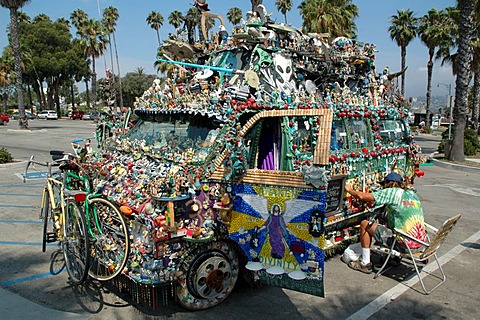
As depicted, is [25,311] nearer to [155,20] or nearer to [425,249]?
[425,249]

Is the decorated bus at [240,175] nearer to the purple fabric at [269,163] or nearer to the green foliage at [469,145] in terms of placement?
the purple fabric at [269,163]

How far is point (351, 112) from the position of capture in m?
6.11

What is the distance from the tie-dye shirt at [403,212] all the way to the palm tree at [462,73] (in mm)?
14434

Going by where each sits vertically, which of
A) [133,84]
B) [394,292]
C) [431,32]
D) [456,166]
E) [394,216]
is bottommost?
[394,292]

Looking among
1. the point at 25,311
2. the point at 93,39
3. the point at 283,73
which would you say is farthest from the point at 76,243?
the point at 93,39

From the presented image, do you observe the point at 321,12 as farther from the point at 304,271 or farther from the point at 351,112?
the point at 304,271

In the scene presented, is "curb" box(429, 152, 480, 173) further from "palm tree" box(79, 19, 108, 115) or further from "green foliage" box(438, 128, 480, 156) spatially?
"palm tree" box(79, 19, 108, 115)

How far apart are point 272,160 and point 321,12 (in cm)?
2223

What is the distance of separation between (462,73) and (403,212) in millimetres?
14971

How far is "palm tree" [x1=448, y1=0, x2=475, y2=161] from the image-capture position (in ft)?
55.4

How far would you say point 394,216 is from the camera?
5496 millimetres

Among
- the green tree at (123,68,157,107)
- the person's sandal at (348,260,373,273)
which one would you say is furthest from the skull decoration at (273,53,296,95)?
the green tree at (123,68,157,107)

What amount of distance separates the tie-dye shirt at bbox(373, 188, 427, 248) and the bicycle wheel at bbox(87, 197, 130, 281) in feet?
11.6

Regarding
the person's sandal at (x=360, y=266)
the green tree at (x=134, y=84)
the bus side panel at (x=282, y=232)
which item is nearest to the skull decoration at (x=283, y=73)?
the person's sandal at (x=360, y=266)
